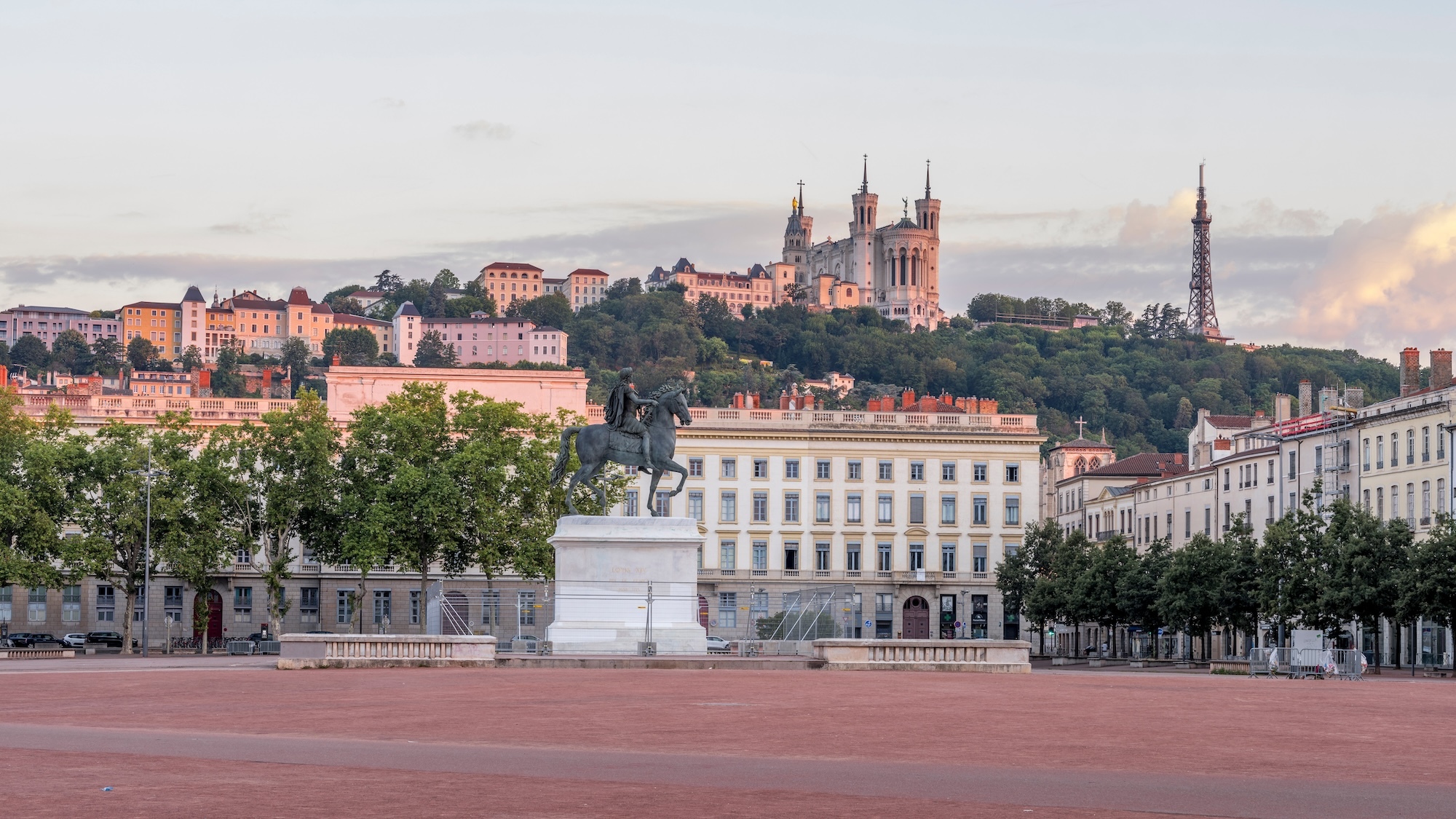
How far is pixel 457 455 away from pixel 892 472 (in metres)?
34.9

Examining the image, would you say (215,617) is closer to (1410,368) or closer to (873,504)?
(873,504)

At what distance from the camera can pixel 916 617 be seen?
354 feet

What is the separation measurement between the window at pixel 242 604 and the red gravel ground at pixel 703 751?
220ft

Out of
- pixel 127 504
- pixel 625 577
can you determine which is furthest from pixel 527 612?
pixel 127 504

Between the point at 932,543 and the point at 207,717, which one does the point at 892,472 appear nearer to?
the point at 932,543

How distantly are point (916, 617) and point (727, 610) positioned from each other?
1579 cm

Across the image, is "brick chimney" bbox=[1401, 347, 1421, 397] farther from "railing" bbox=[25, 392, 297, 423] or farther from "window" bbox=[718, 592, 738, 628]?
"railing" bbox=[25, 392, 297, 423]

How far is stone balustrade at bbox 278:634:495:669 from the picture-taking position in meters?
40.4

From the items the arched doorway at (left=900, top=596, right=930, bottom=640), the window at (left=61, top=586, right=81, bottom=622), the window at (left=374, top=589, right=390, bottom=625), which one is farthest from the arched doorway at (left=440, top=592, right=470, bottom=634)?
the arched doorway at (left=900, top=596, right=930, bottom=640)

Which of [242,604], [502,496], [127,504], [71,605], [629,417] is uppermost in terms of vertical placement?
[629,417]

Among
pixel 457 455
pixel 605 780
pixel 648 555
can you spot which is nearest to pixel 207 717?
pixel 605 780

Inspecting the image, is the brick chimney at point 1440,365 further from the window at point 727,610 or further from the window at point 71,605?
the window at point 71,605

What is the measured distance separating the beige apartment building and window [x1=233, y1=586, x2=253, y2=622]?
73.2 feet

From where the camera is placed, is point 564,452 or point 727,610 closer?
point 564,452
